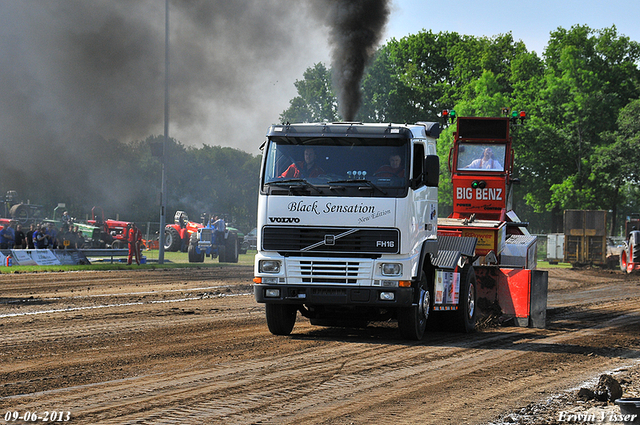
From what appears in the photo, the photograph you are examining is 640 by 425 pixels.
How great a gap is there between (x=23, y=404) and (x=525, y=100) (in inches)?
1920

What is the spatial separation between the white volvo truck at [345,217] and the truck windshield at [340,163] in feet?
0.04

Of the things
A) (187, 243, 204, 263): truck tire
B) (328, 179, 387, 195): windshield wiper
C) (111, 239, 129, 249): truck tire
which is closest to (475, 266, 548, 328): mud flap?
(328, 179, 387, 195): windshield wiper

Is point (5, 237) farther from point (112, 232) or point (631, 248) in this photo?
point (631, 248)

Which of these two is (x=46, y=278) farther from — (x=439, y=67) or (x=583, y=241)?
(x=439, y=67)

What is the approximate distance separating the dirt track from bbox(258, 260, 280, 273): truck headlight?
0.98 m

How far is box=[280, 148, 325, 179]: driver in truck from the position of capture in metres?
9.79

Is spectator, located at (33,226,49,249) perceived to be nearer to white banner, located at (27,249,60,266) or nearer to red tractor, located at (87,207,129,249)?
white banner, located at (27,249,60,266)

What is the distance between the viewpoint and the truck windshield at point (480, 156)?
54.7 feet

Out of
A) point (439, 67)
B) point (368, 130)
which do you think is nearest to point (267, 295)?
point (368, 130)

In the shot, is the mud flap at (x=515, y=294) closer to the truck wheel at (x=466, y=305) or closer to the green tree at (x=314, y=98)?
the truck wheel at (x=466, y=305)

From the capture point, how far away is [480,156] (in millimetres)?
16781

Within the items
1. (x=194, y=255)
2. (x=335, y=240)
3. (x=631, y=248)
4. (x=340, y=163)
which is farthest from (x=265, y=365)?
(x=194, y=255)

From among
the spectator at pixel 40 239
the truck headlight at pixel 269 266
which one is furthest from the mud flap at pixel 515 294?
the spectator at pixel 40 239

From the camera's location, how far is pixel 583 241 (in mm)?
34500
